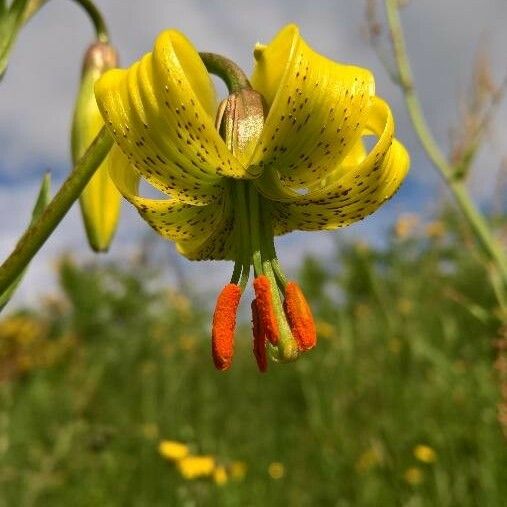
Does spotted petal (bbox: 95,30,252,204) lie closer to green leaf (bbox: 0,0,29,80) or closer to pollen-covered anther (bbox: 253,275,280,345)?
pollen-covered anther (bbox: 253,275,280,345)

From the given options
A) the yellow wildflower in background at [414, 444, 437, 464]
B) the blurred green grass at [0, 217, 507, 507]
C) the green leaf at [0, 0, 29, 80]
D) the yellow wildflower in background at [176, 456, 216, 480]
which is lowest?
the blurred green grass at [0, 217, 507, 507]

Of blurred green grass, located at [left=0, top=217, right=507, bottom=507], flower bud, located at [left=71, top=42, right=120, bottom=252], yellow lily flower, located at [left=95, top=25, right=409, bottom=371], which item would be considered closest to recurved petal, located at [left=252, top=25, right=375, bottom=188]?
yellow lily flower, located at [left=95, top=25, right=409, bottom=371]

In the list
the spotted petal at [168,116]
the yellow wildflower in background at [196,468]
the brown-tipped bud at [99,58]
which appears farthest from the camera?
the yellow wildflower in background at [196,468]

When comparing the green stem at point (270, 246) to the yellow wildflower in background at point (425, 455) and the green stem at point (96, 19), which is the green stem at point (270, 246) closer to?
the green stem at point (96, 19)

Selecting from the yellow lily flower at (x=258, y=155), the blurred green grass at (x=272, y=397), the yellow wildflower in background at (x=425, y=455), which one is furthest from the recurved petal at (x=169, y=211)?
the yellow wildflower in background at (x=425, y=455)


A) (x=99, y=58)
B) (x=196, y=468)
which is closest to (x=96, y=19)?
(x=99, y=58)

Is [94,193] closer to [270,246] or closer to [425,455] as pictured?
[270,246]

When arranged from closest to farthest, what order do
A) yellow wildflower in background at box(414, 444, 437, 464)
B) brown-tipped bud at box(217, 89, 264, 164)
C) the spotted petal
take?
the spotted petal < brown-tipped bud at box(217, 89, 264, 164) < yellow wildflower in background at box(414, 444, 437, 464)

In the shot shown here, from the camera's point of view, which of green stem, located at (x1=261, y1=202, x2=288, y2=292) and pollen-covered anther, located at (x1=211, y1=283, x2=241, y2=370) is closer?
pollen-covered anther, located at (x1=211, y1=283, x2=241, y2=370)
